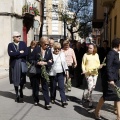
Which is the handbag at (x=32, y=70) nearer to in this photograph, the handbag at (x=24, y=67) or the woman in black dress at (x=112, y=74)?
the handbag at (x=24, y=67)

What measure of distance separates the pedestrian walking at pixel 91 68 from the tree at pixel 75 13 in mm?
32121

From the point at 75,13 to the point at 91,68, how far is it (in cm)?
3450

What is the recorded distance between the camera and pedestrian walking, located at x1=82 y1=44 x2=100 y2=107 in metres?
8.65

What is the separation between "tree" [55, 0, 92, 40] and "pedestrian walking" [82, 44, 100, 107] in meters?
32.1

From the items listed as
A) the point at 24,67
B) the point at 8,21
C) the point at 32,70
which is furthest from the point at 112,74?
the point at 8,21

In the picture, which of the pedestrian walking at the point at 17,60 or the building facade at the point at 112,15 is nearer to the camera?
the pedestrian walking at the point at 17,60

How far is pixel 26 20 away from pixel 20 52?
17.0 m

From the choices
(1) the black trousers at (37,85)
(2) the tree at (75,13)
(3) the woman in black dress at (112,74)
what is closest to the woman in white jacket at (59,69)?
(1) the black trousers at (37,85)

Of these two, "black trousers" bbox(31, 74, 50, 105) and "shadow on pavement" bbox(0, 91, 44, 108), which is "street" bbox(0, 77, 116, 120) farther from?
"black trousers" bbox(31, 74, 50, 105)

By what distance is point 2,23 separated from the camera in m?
21.7

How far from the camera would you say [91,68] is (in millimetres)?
8711

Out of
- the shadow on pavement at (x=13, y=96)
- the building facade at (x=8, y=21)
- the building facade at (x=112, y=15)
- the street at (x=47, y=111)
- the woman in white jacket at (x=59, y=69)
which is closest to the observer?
the street at (x=47, y=111)

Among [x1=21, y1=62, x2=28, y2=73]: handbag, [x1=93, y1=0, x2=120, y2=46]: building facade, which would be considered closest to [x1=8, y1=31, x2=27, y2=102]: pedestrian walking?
[x1=21, y1=62, x2=28, y2=73]: handbag

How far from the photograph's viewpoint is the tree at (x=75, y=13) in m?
41.9
